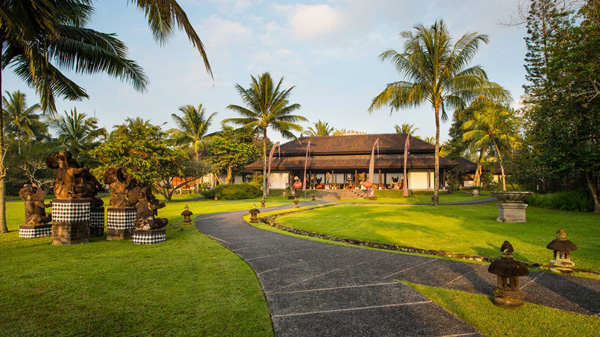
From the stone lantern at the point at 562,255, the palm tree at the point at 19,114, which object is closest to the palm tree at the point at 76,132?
the palm tree at the point at 19,114

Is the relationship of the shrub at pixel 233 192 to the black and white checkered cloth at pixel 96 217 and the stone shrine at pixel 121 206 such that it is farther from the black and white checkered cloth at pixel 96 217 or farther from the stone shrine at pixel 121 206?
the stone shrine at pixel 121 206

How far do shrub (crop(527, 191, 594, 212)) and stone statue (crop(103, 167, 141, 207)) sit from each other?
18.0m

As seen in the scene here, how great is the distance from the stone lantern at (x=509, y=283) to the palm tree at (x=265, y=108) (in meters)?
23.8

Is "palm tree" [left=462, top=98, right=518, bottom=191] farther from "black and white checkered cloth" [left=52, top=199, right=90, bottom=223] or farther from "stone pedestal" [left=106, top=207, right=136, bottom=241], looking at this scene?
"black and white checkered cloth" [left=52, top=199, right=90, bottom=223]

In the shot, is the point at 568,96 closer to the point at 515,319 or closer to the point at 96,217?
the point at 515,319

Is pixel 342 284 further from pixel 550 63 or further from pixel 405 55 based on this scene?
pixel 405 55

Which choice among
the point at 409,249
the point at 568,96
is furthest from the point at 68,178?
the point at 568,96

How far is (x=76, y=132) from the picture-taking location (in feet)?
114

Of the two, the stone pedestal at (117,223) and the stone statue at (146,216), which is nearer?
the stone statue at (146,216)

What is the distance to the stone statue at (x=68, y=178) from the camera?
7207mm

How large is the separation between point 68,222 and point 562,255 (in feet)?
31.7

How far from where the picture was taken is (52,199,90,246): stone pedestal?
692 centimetres

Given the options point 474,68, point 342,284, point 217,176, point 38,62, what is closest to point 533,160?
point 474,68

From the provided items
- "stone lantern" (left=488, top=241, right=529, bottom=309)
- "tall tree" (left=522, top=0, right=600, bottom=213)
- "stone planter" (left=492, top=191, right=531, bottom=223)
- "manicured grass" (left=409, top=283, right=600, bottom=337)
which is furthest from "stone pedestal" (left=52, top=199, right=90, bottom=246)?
"tall tree" (left=522, top=0, right=600, bottom=213)
